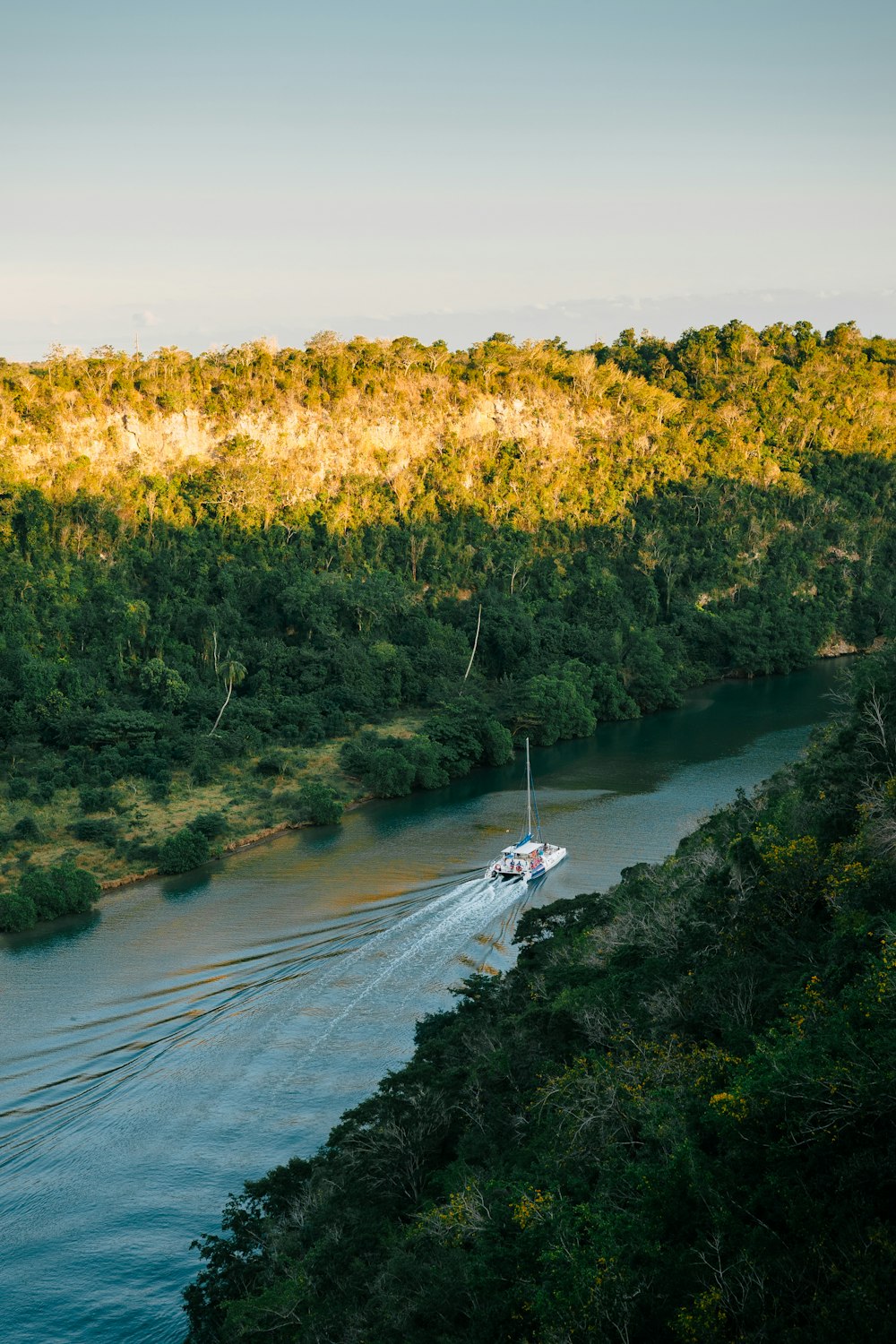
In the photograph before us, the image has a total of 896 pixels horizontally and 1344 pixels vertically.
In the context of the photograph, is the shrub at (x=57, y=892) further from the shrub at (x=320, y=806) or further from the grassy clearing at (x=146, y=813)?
the shrub at (x=320, y=806)

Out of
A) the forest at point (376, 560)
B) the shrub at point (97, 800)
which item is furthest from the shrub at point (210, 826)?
the shrub at point (97, 800)

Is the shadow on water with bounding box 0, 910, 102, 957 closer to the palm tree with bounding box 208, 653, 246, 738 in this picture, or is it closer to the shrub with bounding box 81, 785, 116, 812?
the shrub with bounding box 81, 785, 116, 812

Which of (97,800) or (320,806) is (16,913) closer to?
(97,800)

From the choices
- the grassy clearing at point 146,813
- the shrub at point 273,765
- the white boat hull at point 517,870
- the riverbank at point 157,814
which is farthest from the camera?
the shrub at point 273,765

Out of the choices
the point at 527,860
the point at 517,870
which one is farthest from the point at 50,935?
the point at 527,860

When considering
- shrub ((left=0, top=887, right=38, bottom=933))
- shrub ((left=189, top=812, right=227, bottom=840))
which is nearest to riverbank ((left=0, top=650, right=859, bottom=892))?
shrub ((left=189, top=812, right=227, bottom=840))

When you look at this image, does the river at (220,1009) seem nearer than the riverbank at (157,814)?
Yes
